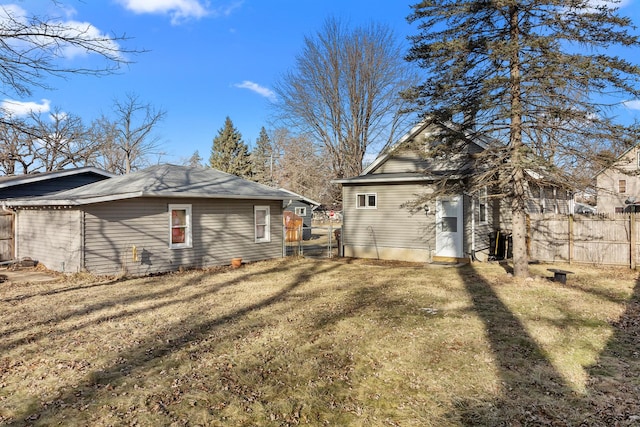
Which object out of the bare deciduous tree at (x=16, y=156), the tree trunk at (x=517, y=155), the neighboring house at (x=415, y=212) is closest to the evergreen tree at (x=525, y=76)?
the tree trunk at (x=517, y=155)

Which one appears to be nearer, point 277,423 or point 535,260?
point 277,423

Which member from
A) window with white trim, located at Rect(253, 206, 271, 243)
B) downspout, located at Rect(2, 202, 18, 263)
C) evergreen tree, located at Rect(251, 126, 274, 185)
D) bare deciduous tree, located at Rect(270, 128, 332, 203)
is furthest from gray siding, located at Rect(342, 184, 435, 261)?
evergreen tree, located at Rect(251, 126, 274, 185)

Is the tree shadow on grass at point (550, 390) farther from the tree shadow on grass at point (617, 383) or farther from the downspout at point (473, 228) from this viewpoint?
the downspout at point (473, 228)

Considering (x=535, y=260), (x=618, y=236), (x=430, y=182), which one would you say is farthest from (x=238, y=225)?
(x=618, y=236)

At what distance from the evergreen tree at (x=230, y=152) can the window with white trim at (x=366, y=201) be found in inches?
1485

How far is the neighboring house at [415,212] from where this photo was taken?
44.0 ft

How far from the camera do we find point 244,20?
15.9 meters

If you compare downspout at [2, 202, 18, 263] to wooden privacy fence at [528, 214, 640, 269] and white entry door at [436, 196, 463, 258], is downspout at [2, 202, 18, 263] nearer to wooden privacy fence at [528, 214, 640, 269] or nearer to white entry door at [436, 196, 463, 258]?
white entry door at [436, 196, 463, 258]

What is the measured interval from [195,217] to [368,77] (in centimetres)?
1292

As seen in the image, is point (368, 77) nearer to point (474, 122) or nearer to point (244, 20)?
point (244, 20)

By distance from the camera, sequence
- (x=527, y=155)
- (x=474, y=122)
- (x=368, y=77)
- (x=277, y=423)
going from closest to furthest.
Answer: (x=277, y=423), (x=527, y=155), (x=474, y=122), (x=368, y=77)

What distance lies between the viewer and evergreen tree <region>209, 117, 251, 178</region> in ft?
169

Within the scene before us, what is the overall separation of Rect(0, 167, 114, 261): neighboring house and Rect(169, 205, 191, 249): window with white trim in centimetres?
617

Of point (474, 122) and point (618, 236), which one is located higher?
point (474, 122)
